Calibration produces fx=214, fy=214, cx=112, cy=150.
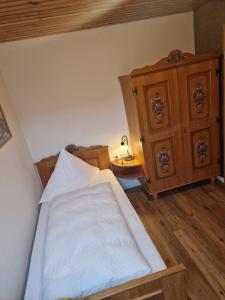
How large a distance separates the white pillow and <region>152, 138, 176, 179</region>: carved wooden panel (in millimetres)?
778

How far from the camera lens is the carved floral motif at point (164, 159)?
8.52 feet

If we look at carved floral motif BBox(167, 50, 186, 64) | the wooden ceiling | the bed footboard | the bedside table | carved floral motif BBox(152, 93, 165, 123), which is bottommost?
the bedside table

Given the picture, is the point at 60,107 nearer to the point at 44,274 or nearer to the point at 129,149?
the point at 129,149

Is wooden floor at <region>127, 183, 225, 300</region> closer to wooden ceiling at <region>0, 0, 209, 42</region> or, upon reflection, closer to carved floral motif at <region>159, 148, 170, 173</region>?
carved floral motif at <region>159, 148, 170, 173</region>

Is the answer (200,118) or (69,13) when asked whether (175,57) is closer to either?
(200,118)

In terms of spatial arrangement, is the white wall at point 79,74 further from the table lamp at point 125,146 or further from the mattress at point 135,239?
the mattress at point 135,239

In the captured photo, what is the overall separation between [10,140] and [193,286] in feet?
6.53

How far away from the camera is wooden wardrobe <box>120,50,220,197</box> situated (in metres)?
2.32

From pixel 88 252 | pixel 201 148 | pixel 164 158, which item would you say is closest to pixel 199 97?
pixel 201 148

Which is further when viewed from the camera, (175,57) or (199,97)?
(199,97)

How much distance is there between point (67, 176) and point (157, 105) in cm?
132

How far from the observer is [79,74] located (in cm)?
261

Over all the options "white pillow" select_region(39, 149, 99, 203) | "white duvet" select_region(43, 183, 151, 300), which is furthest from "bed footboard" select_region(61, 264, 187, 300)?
"white pillow" select_region(39, 149, 99, 203)

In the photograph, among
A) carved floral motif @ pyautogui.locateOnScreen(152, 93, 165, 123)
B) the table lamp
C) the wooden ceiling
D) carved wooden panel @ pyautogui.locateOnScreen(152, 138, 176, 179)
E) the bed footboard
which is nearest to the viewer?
the bed footboard
